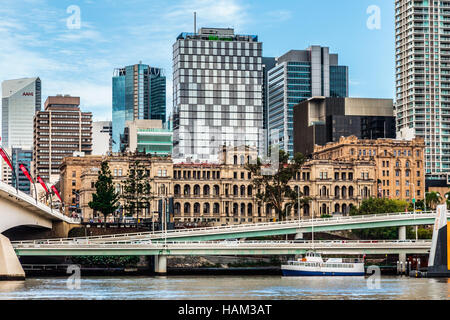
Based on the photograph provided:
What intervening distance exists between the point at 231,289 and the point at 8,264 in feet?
113

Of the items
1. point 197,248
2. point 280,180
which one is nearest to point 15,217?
point 197,248

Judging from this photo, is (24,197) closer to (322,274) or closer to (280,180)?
(322,274)

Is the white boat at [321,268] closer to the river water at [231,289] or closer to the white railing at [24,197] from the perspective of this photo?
the river water at [231,289]

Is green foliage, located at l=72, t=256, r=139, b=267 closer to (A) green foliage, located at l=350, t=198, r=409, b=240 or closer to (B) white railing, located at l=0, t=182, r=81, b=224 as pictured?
(B) white railing, located at l=0, t=182, r=81, b=224

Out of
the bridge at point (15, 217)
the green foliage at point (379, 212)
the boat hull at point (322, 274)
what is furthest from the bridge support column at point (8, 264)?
the green foliage at point (379, 212)

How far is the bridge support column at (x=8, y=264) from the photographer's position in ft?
375

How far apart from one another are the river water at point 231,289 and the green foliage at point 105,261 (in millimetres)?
30107

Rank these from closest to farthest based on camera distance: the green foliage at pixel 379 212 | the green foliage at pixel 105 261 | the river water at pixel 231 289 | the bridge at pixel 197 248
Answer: the river water at pixel 231 289 → the bridge at pixel 197 248 → the green foliage at pixel 105 261 → the green foliage at pixel 379 212

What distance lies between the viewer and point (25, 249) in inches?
4884

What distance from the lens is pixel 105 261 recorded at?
14762cm

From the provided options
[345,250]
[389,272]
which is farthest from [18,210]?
[389,272]

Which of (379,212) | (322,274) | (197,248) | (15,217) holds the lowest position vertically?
(322,274)
